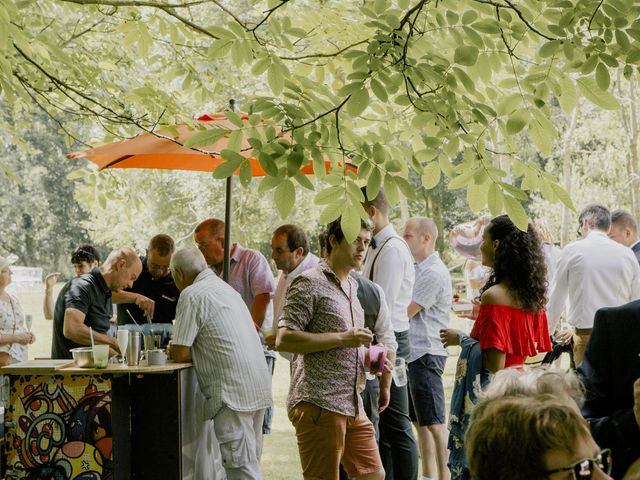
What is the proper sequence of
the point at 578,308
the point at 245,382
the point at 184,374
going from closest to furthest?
the point at 245,382
the point at 184,374
the point at 578,308

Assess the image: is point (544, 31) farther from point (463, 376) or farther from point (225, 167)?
point (463, 376)

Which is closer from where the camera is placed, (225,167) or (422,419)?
(225,167)

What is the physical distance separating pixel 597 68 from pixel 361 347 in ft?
6.69

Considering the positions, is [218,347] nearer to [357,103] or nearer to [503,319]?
[503,319]

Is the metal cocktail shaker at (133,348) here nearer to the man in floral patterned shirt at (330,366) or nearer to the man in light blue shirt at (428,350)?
the man in floral patterned shirt at (330,366)

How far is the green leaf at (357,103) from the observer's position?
2973 millimetres

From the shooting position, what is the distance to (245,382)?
16.6 feet

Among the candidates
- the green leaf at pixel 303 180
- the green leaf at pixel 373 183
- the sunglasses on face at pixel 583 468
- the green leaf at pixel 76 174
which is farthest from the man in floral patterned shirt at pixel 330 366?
the green leaf at pixel 76 174

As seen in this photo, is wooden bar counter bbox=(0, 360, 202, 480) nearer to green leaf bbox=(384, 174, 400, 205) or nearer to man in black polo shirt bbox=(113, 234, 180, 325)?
man in black polo shirt bbox=(113, 234, 180, 325)

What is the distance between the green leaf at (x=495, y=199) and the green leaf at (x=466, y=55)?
0.47 metres

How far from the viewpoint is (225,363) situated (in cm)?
504

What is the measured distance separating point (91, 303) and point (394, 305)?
229 cm

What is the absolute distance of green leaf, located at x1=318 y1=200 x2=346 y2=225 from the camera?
2.95m

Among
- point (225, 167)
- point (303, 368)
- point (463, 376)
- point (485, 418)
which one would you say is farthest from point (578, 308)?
point (485, 418)
